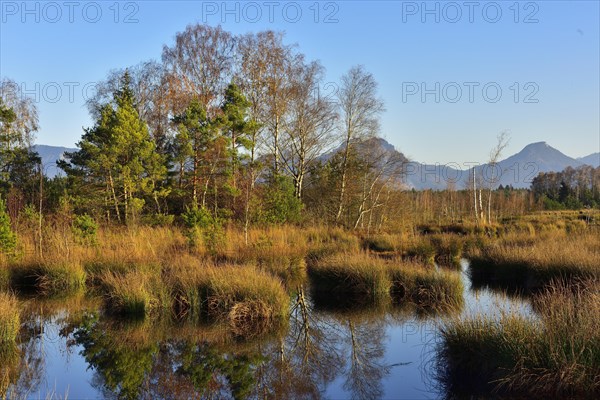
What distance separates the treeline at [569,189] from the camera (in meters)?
52.6

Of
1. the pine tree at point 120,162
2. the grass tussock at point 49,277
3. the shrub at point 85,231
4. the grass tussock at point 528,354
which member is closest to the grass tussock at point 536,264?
the grass tussock at point 528,354

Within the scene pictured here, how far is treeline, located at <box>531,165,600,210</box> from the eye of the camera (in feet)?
173

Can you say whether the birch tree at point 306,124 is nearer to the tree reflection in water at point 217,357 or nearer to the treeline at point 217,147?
the treeline at point 217,147

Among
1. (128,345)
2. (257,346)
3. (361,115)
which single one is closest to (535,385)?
(257,346)

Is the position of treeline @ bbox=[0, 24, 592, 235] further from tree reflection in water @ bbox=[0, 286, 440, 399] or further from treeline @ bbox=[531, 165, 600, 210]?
treeline @ bbox=[531, 165, 600, 210]

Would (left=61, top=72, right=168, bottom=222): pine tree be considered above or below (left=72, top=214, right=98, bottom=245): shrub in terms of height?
above

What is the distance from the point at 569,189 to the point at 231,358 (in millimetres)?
66770

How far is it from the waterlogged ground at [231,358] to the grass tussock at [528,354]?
0.35 meters

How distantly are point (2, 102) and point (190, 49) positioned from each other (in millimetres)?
11649

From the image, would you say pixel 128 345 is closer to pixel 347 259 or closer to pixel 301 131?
pixel 347 259

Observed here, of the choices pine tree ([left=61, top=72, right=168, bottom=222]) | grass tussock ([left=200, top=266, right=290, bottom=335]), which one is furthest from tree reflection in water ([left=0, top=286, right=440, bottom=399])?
pine tree ([left=61, top=72, right=168, bottom=222])

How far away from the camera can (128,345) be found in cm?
813

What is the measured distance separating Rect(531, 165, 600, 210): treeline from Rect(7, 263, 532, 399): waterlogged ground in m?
46.3

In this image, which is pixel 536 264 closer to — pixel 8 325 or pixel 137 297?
pixel 137 297
